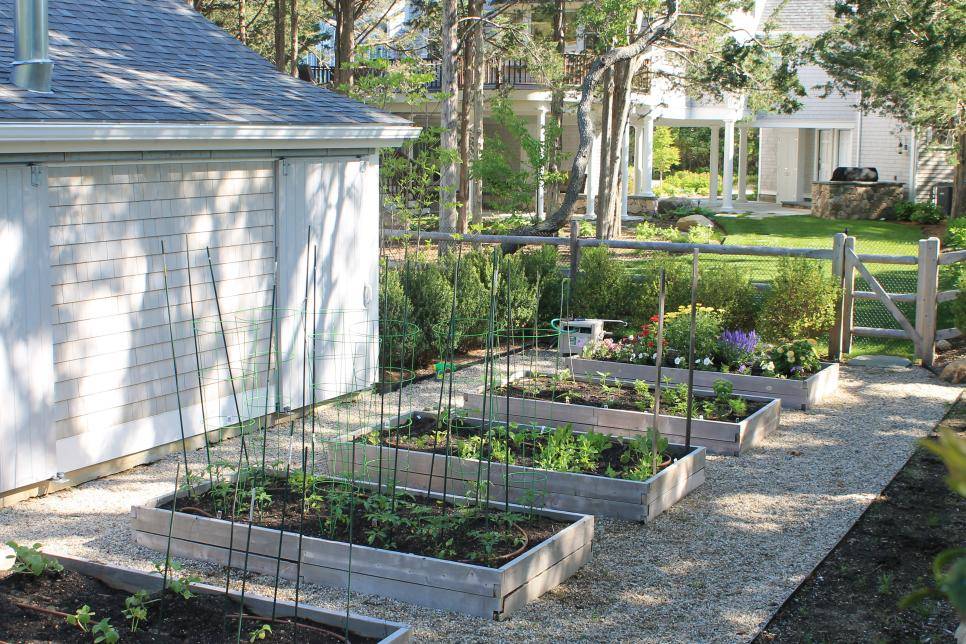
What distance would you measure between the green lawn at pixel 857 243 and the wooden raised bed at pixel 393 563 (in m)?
7.76

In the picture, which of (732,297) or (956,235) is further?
(956,235)

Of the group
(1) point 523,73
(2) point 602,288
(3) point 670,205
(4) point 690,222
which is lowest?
(2) point 602,288

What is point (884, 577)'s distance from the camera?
5648mm

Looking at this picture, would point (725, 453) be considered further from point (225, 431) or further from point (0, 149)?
point (0, 149)

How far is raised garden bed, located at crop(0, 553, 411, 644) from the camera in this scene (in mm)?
4438

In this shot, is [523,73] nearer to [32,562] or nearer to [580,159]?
[580,159]

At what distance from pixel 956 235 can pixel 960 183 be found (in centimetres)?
607

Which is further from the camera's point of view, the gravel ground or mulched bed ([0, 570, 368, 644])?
the gravel ground

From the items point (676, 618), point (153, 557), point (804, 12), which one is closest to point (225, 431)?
point (153, 557)

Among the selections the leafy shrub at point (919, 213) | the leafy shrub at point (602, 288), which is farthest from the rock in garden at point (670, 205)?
the leafy shrub at point (602, 288)

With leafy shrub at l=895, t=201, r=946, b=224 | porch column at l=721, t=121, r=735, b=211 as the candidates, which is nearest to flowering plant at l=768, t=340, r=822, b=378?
leafy shrub at l=895, t=201, r=946, b=224

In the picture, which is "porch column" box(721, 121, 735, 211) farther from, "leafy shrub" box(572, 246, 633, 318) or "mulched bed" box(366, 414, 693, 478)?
"mulched bed" box(366, 414, 693, 478)

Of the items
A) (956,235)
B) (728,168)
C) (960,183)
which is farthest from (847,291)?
(728,168)

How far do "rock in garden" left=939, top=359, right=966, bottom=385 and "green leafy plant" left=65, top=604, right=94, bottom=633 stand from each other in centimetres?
928
